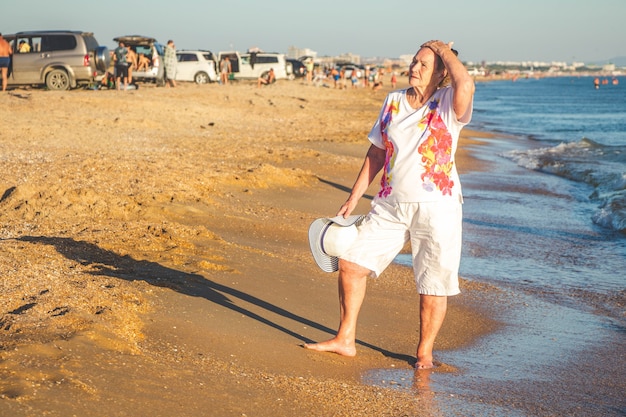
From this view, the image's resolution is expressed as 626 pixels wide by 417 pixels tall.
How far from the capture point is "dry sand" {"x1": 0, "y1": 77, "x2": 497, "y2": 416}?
346cm

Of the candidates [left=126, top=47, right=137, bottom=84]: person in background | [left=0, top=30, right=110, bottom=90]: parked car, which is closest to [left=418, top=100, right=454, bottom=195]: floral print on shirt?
[left=0, top=30, right=110, bottom=90]: parked car

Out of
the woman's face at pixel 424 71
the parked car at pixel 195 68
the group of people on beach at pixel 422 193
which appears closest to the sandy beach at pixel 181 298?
the group of people on beach at pixel 422 193

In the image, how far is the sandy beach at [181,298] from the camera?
346 centimetres

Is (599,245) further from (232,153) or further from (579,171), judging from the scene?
(579,171)

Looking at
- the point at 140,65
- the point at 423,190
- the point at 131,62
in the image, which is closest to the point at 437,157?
the point at 423,190

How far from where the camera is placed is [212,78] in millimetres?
36938

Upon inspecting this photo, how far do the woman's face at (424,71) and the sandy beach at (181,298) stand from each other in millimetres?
1553

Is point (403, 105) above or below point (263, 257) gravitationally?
above

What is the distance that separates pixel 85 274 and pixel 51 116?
1078cm

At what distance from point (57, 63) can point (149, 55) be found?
27.2 feet

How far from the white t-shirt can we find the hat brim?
280mm

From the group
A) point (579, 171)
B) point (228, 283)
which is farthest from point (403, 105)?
→ point (579, 171)

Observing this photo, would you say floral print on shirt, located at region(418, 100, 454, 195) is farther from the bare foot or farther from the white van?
the white van

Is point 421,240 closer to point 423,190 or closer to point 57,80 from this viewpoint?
point 423,190
